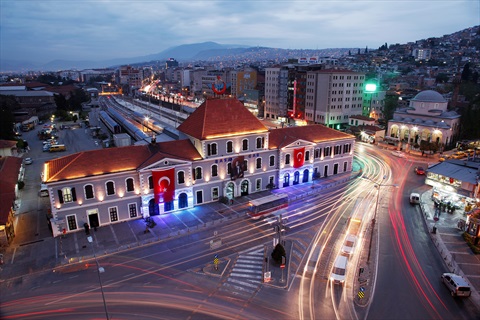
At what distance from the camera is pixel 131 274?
112 ft

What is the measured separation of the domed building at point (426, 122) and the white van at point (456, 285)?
61766 millimetres

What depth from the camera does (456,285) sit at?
1217 inches

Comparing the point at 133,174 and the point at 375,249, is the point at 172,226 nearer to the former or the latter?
the point at 133,174

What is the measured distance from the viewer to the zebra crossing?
32031 millimetres

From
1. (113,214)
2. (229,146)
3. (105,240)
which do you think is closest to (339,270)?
(229,146)

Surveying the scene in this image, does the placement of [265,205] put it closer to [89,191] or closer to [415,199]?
[89,191]

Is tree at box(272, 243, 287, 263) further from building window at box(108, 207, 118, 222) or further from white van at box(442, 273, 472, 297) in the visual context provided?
building window at box(108, 207, 118, 222)

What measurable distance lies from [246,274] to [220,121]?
2605 cm

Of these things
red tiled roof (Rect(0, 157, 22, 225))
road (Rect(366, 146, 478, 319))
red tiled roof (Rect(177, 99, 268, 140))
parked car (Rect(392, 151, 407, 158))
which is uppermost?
red tiled roof (Rect(177, 99, 268, 140))

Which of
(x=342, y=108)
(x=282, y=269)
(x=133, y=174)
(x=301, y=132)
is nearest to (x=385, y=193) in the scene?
(x=301, y=132)

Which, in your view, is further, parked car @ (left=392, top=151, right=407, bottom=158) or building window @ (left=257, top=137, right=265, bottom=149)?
parked car @ (left=392, top=151, right=407, bottom=158)

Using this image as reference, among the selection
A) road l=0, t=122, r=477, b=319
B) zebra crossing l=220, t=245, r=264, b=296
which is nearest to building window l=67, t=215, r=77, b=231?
road l=0, t=122, r=477, b=319

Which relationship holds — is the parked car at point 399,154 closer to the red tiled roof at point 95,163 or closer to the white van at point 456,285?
the white van at point 456,285

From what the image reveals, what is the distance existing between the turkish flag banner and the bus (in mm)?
9823
